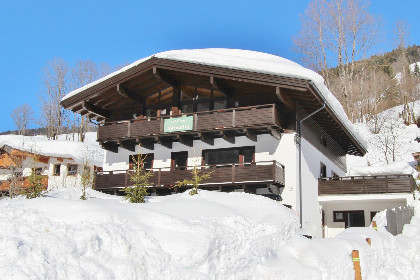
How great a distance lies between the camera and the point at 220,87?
20312mm

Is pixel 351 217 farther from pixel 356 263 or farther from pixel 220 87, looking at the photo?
pixel 356 263

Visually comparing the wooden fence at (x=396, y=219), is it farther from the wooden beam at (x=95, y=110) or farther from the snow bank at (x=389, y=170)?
the wooden beam at (x=95, y=110)

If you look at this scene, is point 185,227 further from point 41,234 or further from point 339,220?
point 339,220

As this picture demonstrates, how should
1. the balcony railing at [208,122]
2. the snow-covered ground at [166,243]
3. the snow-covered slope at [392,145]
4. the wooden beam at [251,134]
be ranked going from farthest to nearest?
1. the snow-covered slope at [392,145]
2. the wooden beam at [251,134]
3. the balcony railing at [208,122]
4. the snow-covered ground at [166,243]

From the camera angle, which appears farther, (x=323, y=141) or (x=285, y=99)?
(x=323, y=141)

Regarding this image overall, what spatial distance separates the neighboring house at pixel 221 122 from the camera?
18609 mm

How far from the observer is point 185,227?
7660 mm

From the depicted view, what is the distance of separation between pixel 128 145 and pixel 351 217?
12.1m

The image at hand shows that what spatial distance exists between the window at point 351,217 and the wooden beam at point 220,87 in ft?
28.6

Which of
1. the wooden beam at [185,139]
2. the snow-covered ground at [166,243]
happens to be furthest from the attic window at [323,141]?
the snow-covered ground at [166,243]

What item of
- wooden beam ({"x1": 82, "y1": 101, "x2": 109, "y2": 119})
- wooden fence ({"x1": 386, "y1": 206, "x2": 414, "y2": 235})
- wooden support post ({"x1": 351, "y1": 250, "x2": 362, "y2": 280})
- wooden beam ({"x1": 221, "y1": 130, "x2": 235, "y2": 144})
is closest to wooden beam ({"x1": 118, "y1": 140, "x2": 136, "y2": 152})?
wooden beam ({"x1": 82, "y1": 101, "x2": 109, "y2": 119})

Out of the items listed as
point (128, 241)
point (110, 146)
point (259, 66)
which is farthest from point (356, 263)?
point (110, 146)

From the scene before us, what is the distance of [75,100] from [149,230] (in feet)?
55.6

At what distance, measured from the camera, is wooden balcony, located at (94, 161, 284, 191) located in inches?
711
